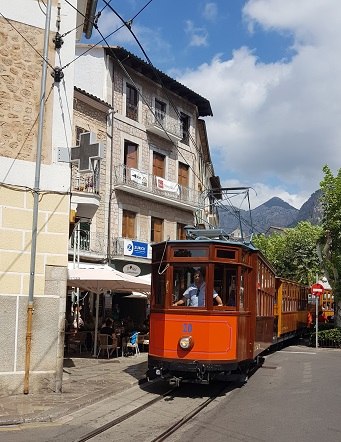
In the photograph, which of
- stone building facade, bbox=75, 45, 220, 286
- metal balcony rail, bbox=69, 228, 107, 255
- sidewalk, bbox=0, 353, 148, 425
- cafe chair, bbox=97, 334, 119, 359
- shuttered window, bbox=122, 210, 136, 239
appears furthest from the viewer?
shuttered window, bbox=122, 210, 136, 239

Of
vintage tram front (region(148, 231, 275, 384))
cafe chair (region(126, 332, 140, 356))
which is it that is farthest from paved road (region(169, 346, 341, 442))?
cafe chair (region(126, 332, 140, 356))

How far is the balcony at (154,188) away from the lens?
26.7 meters

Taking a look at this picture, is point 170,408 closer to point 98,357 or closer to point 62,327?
point 62,327

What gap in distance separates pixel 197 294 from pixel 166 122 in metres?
20.4

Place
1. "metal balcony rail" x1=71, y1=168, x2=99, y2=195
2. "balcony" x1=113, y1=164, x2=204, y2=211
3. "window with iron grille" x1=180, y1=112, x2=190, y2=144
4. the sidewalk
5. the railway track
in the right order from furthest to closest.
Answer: "window with iron grille" x1=180, y1=112, x2=190, y2=144, "balcony" x1=113, y1=164, x2=204, y2=211, "metal balcony rail" x1=71, y1=168, x2=99, y2=195, the sidewalk, the railway track

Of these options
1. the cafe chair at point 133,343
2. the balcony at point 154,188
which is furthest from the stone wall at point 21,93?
the balcony at point 154,188

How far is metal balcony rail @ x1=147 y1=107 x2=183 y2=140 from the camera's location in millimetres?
29181

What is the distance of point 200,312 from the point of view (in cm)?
1077

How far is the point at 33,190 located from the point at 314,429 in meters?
6.11

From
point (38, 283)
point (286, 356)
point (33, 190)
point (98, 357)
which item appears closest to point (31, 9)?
point (33, 190)

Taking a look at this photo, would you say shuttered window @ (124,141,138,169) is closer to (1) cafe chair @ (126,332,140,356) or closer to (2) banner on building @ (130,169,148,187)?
(2) banner on building @ (130,169,148,187)

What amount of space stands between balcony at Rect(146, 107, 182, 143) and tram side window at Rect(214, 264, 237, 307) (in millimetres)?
18198

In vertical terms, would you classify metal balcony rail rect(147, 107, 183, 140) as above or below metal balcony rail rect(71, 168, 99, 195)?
above

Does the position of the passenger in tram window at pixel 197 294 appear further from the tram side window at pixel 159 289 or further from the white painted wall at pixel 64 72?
the white painted wall at pixel 64 72
